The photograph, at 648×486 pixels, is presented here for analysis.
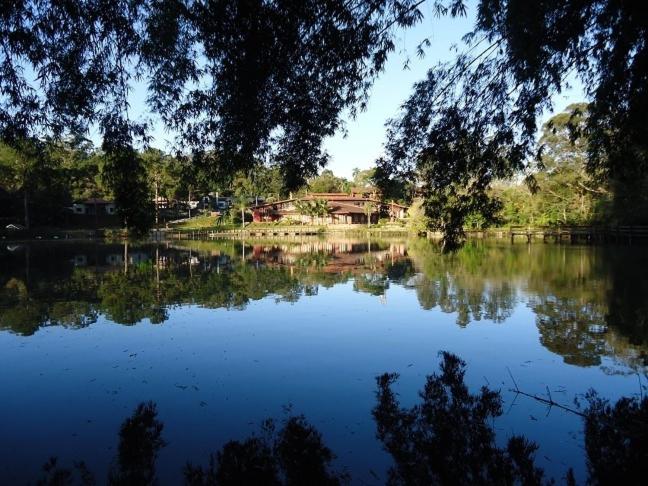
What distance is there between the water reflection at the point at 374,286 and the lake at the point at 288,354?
109mm

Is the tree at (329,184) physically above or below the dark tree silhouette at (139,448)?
above

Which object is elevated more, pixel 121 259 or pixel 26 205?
pixel 26 205

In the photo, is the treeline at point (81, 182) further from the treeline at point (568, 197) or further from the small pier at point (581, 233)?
the small pier at point (581, 233)

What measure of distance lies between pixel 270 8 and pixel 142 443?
497 cm

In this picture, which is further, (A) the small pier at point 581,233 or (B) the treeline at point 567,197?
(A) the small pier at point 581,233

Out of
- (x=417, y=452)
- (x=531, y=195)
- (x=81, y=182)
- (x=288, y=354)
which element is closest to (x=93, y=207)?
(x=81, y=182)

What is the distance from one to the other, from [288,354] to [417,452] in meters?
4.25

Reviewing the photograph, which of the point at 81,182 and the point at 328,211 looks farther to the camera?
the point at 328,211

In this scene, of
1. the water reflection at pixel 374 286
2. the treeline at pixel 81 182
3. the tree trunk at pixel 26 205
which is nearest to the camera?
the treeline at pixel 81 182

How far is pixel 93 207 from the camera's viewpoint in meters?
56.1

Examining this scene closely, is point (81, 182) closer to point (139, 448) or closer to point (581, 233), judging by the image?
point (581, 233)

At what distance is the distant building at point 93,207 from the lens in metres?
54.4

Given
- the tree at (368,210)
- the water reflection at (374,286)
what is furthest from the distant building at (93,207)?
the tree at (368,210)

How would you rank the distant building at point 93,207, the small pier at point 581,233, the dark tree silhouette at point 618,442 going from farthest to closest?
the distant building at point 93,207
the small pier at point 581,233
the dark tree silhouette at point 618,442
